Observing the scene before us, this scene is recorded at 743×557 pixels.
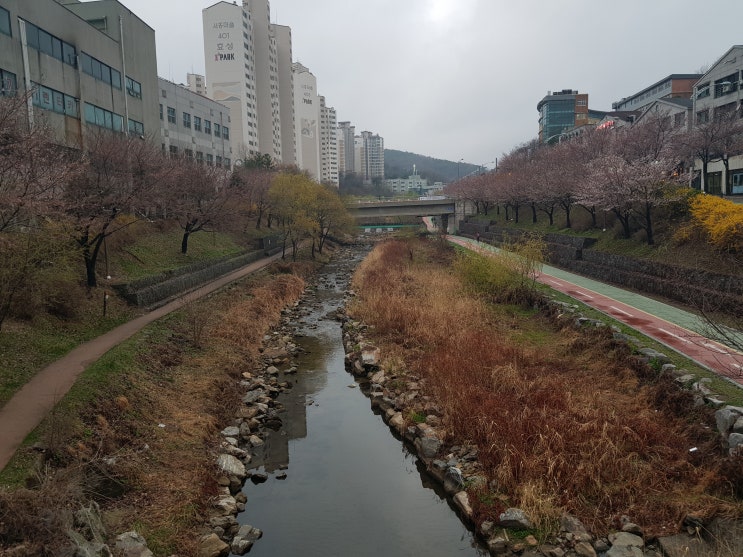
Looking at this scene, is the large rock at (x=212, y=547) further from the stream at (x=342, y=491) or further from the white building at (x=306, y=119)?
the white building at (x=306, y=119)

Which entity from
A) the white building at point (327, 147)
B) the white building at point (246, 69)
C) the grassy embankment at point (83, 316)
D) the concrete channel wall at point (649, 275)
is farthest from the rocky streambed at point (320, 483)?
the white building at point (327, 147)

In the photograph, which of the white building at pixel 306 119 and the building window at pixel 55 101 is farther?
the white building at pixel 306 119

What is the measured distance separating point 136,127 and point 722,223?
1520 inches

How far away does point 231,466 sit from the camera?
1186 cm

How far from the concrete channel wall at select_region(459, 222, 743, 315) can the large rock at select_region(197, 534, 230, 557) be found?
12.1 meters

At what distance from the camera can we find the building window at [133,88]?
37.4 m

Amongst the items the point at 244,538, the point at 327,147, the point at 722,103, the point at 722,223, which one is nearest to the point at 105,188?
the point at 244,538

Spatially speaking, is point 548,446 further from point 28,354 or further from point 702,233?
point 702,233

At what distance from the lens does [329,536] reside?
10.0 m

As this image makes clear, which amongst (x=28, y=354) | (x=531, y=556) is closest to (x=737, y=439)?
(x=531, y=556)

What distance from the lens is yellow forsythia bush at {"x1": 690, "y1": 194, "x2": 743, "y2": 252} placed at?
77.8 feet

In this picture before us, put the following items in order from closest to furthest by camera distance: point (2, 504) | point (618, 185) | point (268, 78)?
point (2, 504)
point (618, 185)
point (268, 78)

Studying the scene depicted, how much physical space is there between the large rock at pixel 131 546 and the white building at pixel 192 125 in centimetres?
4333

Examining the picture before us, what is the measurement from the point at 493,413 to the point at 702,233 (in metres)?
21.1
